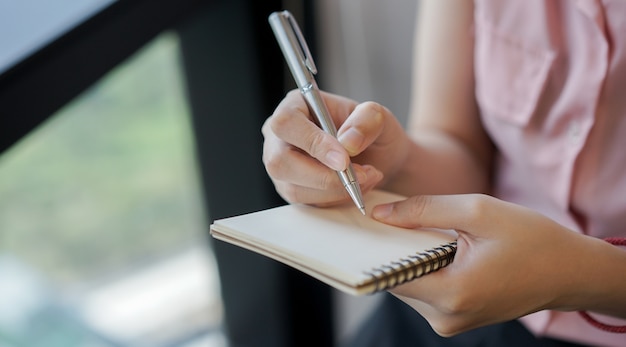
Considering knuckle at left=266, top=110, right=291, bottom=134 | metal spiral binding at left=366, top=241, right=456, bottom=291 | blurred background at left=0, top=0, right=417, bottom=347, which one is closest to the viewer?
metal spiral binding at left=366, top=241, right=456, bottom=291

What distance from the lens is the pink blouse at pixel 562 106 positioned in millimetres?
517

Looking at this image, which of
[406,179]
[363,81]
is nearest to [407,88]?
[363,81]

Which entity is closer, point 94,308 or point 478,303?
point 478,303

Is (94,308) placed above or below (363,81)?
below

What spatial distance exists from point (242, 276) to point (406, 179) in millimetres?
470

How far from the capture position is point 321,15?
3.17 ft

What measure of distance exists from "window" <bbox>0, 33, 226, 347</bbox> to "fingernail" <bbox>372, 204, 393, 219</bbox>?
38cm

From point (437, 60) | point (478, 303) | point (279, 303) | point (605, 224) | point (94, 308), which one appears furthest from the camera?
point (279, 303)

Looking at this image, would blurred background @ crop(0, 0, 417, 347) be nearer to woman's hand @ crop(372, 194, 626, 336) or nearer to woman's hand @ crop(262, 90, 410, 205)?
woman's hand @ crop(262, 90, 410, 205)

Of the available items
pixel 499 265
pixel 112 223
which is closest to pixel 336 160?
pixel 499 265

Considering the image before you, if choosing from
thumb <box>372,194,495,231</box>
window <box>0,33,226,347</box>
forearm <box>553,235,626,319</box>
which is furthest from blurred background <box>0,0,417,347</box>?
forearm <box>553,235,626,319</box>

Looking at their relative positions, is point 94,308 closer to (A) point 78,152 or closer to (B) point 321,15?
(A) point 78,152

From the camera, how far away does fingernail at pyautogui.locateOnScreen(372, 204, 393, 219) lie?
44 centimetres

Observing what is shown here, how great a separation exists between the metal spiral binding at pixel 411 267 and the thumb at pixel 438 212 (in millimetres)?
18
